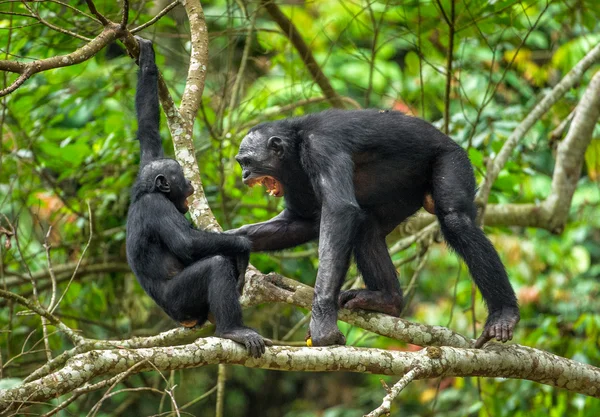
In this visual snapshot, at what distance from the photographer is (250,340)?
12.9ft

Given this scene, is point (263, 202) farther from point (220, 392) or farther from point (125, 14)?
point (125, 14)

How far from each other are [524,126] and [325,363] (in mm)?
3987

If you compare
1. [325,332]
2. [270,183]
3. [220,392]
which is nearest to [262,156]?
[270,183]

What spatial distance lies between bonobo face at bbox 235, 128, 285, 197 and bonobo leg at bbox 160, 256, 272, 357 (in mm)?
1072

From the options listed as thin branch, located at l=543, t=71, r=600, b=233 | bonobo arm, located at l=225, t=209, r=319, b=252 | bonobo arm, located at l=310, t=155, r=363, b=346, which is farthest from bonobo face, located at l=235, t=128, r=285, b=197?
thin branch, located at l=543, t=71, r=600, b=233

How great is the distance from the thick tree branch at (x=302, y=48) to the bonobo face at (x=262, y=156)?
1.53 m

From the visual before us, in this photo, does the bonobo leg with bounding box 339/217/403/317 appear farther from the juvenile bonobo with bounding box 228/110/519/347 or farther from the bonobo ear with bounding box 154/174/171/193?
the bonobo ear with bounding box 154/174/171/193

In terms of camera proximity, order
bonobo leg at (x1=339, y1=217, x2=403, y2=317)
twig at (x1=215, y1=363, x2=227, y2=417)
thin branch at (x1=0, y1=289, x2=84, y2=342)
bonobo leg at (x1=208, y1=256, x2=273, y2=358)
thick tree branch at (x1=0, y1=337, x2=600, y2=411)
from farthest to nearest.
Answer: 1. twig at (x1=215, y1=363, x2=227, y2=417)
2. bonobo leg at (x1=339, y1=217, x2=403, y2=317)
3. bonobo leg at (x1=208, y1=256, x2=273, y2=358)
4. thin branch at (x1=0, y1=289, x2=84, y2=342)
5. thick tree branch at (x1=0, y1=337, x2=600, y2=411)

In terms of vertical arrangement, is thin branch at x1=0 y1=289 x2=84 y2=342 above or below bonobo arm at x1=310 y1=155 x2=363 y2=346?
below

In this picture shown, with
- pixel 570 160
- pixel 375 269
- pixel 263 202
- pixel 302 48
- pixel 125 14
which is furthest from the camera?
pixel 263 202

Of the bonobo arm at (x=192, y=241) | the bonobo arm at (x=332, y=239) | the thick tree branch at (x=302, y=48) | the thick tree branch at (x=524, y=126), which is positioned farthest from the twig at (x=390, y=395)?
the thick tree branch at (x=302, y=48)

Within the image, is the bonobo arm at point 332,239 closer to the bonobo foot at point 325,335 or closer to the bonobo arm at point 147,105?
the bonobo foot at point 325,335

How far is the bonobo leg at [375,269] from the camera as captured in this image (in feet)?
16.8

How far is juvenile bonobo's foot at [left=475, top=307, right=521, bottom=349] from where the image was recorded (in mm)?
4727
